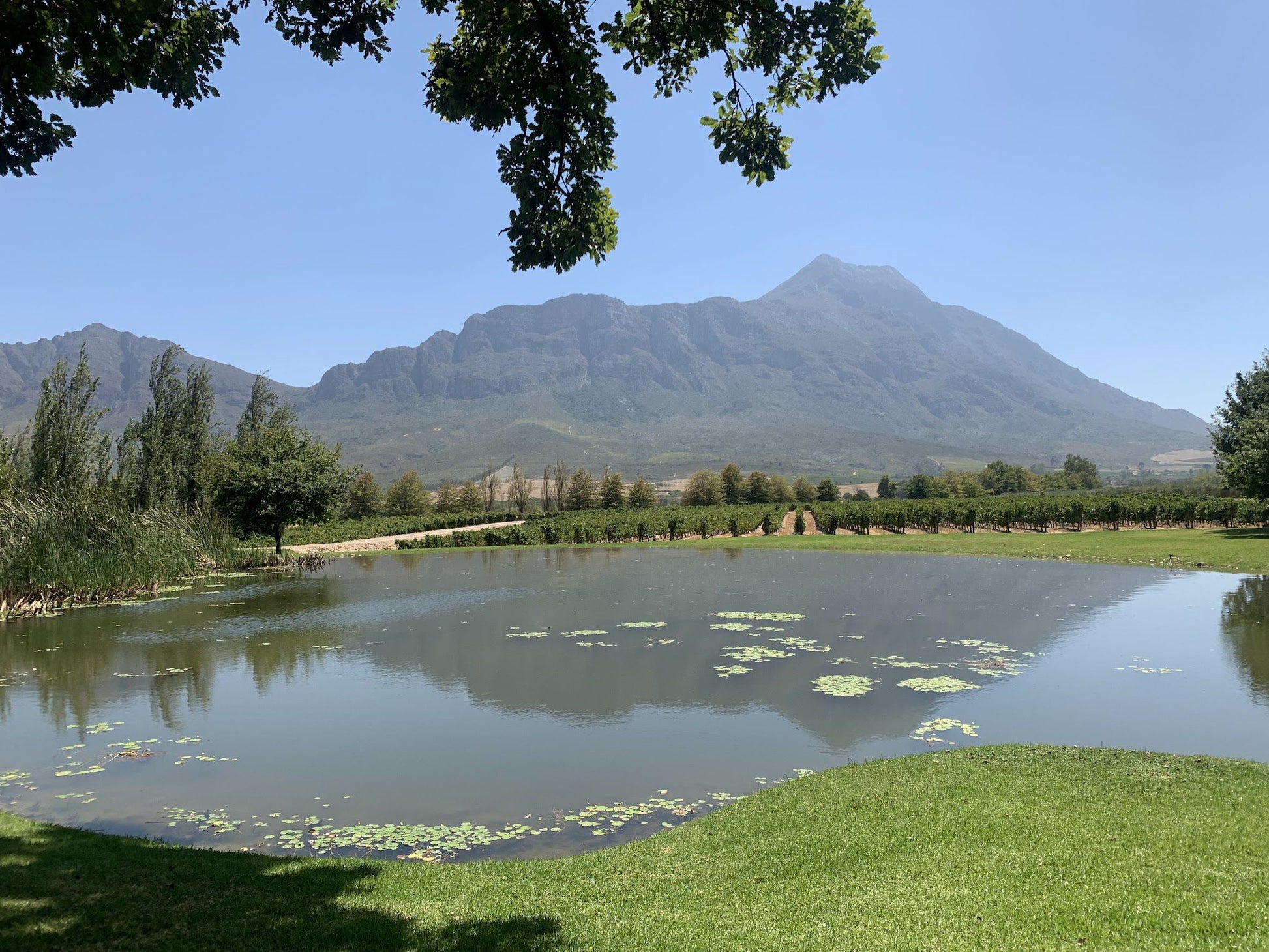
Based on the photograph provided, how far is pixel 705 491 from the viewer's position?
72500 millimetres

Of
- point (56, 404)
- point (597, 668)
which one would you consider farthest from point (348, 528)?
point (597, 668)

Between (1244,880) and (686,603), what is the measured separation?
1708 centimetres

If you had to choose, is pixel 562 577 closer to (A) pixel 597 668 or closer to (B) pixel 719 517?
(A) pixel 597 668

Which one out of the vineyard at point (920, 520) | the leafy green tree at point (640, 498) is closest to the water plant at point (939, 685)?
the vineyard at point (920, 520)

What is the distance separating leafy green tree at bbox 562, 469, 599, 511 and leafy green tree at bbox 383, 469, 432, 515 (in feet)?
45.3

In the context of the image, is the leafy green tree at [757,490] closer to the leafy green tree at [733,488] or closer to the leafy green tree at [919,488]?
the leafy green tree at [733,488]

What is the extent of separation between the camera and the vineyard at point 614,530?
161 feet

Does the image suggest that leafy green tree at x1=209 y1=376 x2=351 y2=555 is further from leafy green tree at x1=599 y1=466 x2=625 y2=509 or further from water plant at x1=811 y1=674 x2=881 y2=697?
leafy green tree at x1=599 y1=466 x2=625 y2=509

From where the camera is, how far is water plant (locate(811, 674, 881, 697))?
12086mm

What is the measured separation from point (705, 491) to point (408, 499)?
28.6 metres

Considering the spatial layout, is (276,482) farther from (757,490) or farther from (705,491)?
(757,490)

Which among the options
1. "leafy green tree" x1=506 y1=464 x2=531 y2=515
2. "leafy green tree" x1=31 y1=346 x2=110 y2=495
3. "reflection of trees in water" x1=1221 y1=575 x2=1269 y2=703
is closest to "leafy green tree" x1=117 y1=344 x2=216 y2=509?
"leafy green tree" x1=31 y1=346 x2=110 y2=495

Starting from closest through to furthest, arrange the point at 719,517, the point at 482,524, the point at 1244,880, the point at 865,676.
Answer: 1. the point at 1244,880
2. the point at 865,676
3. the point at 719,517
4. the point at 482,524

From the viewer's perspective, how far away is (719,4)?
19.2 feet
